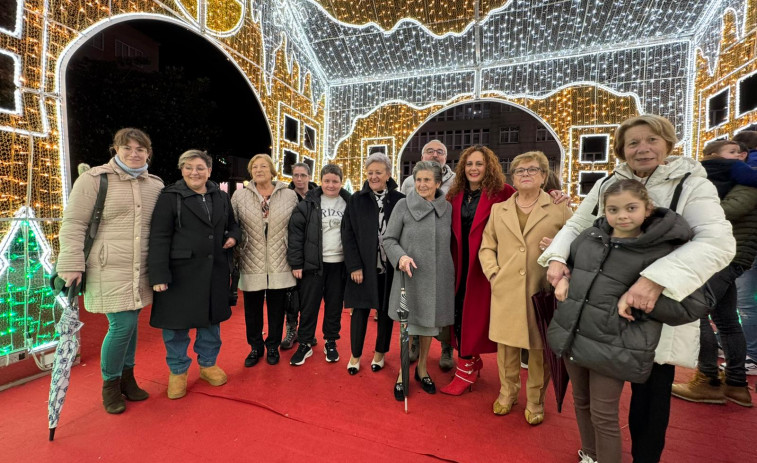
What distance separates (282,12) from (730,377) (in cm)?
773

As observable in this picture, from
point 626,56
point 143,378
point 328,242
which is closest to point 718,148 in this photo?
point 328,242

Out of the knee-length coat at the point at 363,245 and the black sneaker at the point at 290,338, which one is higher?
the knee-length coat at the point at 363,245

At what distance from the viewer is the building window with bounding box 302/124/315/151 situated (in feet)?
24.8

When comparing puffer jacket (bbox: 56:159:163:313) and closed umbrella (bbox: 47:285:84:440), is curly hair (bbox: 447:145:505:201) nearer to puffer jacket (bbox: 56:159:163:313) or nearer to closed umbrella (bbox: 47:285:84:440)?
puffer jacket (bbox: 56:159:163:313)

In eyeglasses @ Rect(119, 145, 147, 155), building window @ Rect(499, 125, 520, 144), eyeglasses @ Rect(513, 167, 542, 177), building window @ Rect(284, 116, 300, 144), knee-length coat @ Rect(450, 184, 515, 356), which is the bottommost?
knee-length coat @ Rect(450, 184, 515, 356)

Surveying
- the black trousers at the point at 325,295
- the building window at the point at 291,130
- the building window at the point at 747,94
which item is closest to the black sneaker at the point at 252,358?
the black trousers at the point at 325,295

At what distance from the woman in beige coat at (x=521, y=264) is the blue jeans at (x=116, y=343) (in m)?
2.37

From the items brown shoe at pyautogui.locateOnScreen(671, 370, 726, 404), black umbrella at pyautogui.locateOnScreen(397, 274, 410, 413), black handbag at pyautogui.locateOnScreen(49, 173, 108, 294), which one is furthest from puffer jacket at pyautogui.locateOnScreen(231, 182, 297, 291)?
brown shoe at pyautogui.locateOnScreen(671, 370, 726, 404)

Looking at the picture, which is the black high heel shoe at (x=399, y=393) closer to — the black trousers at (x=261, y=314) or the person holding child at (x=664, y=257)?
the black trousers at (x=261, y=314)

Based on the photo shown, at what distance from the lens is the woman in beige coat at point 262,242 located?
286 cm

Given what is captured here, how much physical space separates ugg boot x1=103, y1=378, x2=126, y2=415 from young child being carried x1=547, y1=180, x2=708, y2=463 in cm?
269

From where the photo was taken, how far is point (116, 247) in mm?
2193

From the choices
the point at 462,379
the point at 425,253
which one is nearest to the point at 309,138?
the point at 425,253

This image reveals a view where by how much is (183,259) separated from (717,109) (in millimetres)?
7340
